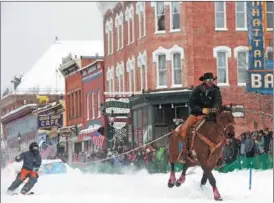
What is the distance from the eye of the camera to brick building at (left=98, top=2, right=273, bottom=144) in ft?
47.1

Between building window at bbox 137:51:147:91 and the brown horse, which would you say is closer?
the brown horse

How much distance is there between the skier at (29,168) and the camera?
13781mm

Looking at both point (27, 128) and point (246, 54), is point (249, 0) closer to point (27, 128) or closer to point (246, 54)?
point (246, 54)

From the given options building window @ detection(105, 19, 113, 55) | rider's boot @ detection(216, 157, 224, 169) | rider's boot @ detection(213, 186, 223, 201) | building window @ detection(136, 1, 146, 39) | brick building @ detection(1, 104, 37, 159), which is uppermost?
building window @ detection(136, 1, 146, 39)

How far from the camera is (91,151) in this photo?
46.3 ft

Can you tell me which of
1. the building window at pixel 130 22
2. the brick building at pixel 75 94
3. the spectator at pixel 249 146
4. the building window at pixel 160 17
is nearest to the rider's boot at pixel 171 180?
the brick building at pixel 75 94

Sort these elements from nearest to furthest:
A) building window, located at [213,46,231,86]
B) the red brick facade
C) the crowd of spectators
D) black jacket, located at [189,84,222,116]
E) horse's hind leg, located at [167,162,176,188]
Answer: black jacket, located at [189,84,222,116], horse's hind leg, located at [167,162,176,188], the crowd of spectators, the red brick facade, building window, located at [213,46,231,86]

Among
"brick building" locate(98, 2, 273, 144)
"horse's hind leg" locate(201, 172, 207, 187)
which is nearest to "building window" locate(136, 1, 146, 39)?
"brick building" locate(98, 2, 273, 144)

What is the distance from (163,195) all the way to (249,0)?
7.71 m

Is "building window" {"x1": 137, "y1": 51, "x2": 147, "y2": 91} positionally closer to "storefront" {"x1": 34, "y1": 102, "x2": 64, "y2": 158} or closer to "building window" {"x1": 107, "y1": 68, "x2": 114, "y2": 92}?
"building window" {"x1": 107, "y1": 68, "x2": 114, "y2": 92}

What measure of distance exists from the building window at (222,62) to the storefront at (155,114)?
6.69 ft

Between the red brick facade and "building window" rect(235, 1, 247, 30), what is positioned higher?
"building window" rect(235, 1, 247, 30)

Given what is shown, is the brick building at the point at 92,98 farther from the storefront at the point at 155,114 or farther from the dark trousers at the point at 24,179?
the dark trousers at the point at 24,179

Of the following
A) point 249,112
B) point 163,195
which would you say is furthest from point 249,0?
point 163,195
